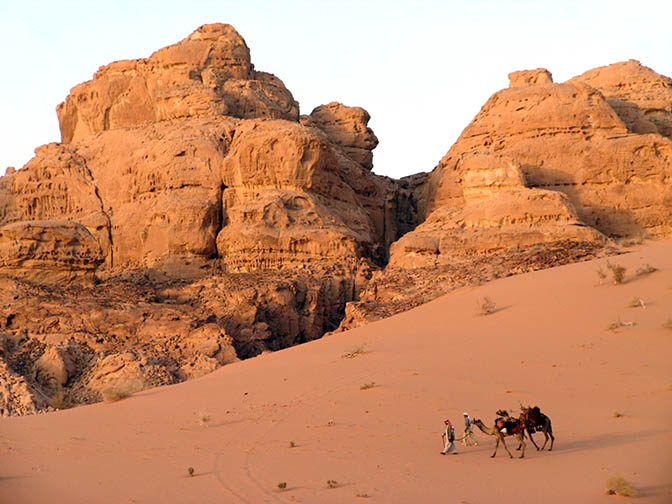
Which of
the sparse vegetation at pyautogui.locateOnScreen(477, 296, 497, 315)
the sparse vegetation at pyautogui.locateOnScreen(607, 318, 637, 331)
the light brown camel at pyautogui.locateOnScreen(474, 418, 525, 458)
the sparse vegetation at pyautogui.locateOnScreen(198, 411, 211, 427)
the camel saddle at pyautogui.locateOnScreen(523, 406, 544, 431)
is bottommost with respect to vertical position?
the sparse vegetation at pyautogui.locateOnScreen(198, 411, 211, 427)

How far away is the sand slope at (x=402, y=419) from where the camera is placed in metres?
8.09

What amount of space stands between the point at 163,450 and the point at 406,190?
1269 inches

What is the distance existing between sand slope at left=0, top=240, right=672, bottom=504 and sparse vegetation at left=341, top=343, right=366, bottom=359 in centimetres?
18

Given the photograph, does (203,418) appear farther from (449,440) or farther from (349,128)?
(349,128)

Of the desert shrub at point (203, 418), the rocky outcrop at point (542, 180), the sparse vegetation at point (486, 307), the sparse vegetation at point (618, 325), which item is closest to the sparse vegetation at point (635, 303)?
the sparse vegetation at point (618, 325)

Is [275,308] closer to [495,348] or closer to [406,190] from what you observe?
[495,348]

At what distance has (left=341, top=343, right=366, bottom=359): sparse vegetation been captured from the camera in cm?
1499

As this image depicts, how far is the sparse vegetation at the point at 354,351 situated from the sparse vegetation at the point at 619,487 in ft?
25.7

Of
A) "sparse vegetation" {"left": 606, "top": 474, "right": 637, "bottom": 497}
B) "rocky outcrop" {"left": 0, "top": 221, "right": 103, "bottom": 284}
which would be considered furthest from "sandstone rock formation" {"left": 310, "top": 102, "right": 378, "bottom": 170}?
"sparse vegetation" {"left": 606, "top": 474, "right": 637, "bottom": 497}

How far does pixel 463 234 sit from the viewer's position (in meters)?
27.9

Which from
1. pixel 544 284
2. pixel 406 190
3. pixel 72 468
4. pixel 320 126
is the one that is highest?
pixel 320 126

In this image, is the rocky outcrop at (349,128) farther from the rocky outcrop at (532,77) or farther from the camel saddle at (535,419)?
the camel saddle at (535,419)

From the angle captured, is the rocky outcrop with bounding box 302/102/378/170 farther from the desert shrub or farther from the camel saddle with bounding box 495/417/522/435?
the camel saddle with bounding box 495/417/522/435

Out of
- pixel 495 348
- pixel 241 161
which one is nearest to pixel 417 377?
pixel 495 348
